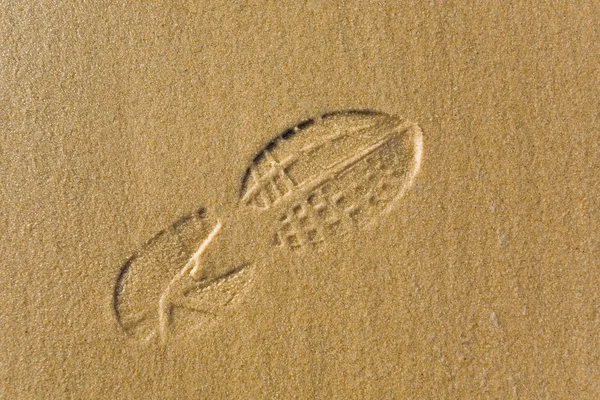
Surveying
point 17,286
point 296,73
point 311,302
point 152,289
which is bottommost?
point 311,302

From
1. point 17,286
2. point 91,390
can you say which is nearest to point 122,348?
point 91,390

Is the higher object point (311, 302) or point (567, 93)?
point (567, 93)

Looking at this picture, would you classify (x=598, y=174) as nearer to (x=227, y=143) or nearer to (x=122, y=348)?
(x=227, y=143)

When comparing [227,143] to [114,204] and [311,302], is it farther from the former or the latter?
[311,302]

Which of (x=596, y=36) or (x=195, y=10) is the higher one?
(x=195, y=10)

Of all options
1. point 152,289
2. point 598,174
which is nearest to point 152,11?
point 152,289

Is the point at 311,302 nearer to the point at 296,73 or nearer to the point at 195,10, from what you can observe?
the point at 296,73
